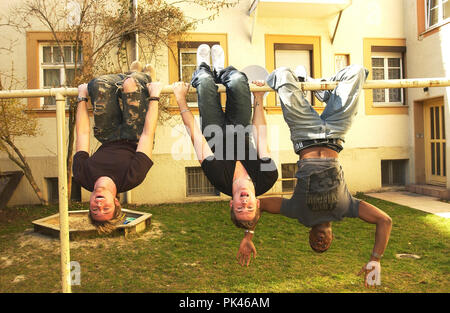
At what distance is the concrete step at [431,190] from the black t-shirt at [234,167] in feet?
22.5

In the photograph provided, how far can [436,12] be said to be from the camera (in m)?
8.19

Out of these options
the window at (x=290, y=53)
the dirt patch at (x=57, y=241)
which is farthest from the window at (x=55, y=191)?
the window at (x=290, y=53)

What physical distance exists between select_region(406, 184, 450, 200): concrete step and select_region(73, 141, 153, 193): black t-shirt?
7496 mm

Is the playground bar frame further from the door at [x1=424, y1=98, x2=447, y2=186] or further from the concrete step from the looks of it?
the door at [x1=424, y1=98, x2=447, y2=186]

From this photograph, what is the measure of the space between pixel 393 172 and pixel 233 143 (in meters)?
7.85

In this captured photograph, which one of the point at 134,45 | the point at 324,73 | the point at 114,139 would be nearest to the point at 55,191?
the point at 134,45

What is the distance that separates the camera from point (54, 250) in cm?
Result: 504

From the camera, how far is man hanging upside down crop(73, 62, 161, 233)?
2.57m

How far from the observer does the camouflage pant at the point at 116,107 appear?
2.72m

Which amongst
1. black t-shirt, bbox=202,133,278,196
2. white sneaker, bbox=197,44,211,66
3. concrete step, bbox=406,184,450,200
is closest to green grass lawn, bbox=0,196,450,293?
concrete step, bbox=406,184,450,200

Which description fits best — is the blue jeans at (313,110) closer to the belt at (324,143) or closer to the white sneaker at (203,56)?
the belt at (324,143)

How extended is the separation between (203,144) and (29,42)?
6795 mm
